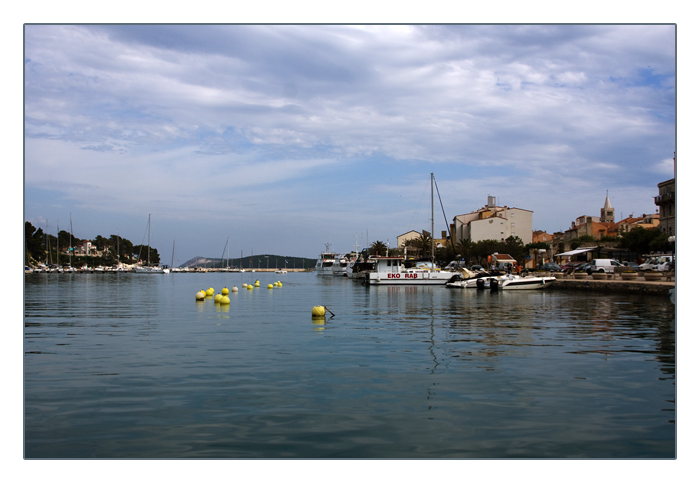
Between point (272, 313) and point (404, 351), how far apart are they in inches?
610

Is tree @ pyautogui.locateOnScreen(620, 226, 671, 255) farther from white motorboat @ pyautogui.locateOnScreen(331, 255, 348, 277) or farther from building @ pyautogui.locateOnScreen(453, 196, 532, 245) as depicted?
white motorboat @ pyautogui.locateOnScreen(331, 255, 348, 277)

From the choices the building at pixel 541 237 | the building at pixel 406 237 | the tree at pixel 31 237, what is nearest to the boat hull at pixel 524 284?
the tree at pixel 31 237

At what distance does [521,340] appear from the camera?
61.9 ft

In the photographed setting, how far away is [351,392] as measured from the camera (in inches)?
Answer: 438

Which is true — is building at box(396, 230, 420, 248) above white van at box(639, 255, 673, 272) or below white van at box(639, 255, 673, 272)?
above

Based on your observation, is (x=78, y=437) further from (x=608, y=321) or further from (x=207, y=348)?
(x=608, y=321)

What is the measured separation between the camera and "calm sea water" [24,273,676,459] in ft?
26.4

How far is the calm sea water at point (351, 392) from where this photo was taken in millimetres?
8039

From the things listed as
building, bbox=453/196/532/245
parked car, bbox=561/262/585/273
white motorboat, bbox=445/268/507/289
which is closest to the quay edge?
white motorboat, bbox=445/268/507/289

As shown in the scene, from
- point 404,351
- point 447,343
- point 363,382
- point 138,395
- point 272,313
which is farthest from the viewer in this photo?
point 272,313

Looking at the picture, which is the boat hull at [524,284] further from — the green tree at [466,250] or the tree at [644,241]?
the green tree at [466,250]

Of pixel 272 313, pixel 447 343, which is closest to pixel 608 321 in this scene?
pixel 447 343

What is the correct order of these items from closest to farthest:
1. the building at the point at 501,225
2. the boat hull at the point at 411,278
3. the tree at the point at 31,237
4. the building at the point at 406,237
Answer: the tree at the point at 31,237
the boat hull at the point at 411,278
the building at the point at 501,225
the building at the point at 406,237

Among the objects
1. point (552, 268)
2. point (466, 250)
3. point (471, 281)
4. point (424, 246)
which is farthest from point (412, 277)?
point (424, 246)
